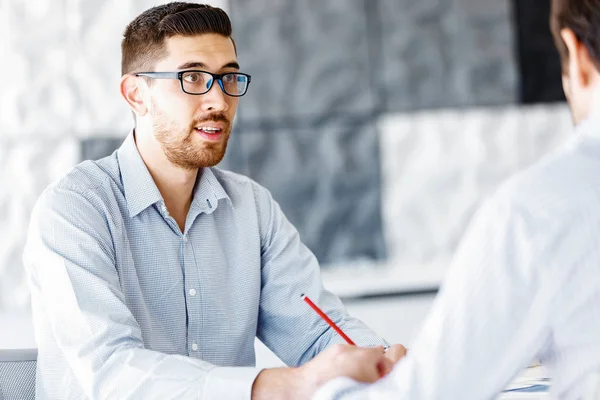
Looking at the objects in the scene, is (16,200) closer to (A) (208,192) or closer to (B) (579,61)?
(A) (208,192)

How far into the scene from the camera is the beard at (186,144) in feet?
6.77

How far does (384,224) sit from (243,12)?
3.81ft

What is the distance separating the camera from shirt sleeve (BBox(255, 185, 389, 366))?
2.07 m

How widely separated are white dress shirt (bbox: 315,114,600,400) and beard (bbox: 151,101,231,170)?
3.28ft

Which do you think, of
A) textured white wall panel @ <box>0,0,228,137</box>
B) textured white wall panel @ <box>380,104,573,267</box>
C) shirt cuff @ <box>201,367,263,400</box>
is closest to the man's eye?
shirt cuff @ <box>201,367,263,400</box>

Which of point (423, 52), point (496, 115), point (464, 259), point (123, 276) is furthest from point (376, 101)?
point (464, 259)

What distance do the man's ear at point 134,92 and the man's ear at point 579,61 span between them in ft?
3.72

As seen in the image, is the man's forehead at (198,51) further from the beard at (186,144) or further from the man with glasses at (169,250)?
the beard at (186,144)

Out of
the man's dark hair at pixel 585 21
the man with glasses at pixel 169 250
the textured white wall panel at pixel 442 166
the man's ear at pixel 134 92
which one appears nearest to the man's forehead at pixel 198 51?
the man with glasses at pixel 169 250

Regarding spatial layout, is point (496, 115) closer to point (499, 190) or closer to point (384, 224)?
point (384, 224)

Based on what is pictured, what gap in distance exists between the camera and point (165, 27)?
82.4 inches

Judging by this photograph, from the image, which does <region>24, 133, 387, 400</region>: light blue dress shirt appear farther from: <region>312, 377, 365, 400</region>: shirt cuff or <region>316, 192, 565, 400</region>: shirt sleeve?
<region>316, 192, 565, 400</region>: shirt sleeve

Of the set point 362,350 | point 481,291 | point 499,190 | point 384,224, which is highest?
point 499,190

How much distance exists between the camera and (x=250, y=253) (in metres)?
2.09
